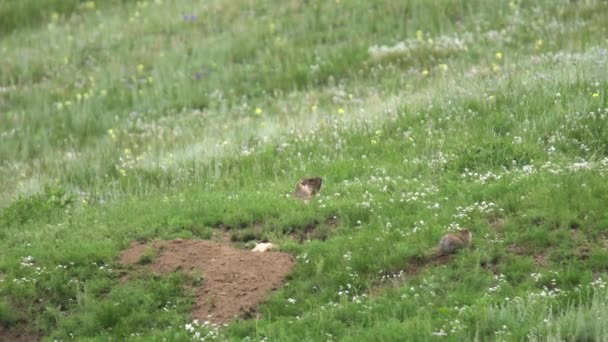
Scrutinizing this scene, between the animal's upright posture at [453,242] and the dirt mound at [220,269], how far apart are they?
1353mm

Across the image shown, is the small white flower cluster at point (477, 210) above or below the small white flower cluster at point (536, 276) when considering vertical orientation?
above

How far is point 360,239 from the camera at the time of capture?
27.0ft

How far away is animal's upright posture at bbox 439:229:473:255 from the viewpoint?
772cm

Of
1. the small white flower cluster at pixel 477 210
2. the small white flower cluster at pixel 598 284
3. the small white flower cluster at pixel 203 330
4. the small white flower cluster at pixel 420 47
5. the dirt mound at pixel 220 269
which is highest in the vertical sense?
the small white flower cluster at pixel 477 210

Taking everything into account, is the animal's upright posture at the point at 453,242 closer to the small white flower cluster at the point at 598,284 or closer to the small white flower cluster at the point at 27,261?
the small white flower cluster at the point at 598,284

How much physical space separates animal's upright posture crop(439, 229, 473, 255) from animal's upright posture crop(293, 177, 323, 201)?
6.42 ft

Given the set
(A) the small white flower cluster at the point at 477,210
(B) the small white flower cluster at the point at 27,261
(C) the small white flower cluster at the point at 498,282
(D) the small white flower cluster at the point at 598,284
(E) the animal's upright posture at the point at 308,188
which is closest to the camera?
(D) the small white flower cluster at the point at 598,284

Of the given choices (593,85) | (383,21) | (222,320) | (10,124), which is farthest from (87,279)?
(383,21)

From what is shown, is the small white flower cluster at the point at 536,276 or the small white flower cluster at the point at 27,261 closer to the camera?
the small white flower cluster at the point at 536,276

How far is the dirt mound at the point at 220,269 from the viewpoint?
7652 millimetres

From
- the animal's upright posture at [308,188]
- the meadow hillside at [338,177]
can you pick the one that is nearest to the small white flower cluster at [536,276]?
the meadow hillside at [338,177]

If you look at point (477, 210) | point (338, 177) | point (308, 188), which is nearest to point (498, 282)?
point (477, 210)

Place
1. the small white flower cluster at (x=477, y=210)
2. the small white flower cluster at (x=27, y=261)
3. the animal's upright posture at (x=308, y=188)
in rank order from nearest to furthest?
the small white flower cluster at (x=477, y=210) → the small white flower cluster at (x=27, y=261) → the animal's upright posture at (x=308, y=188)

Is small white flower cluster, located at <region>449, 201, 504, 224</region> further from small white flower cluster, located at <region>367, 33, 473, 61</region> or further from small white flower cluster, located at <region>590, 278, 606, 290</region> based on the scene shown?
small white flower cluster, located at <region>367, 33, 473, 61</region>
